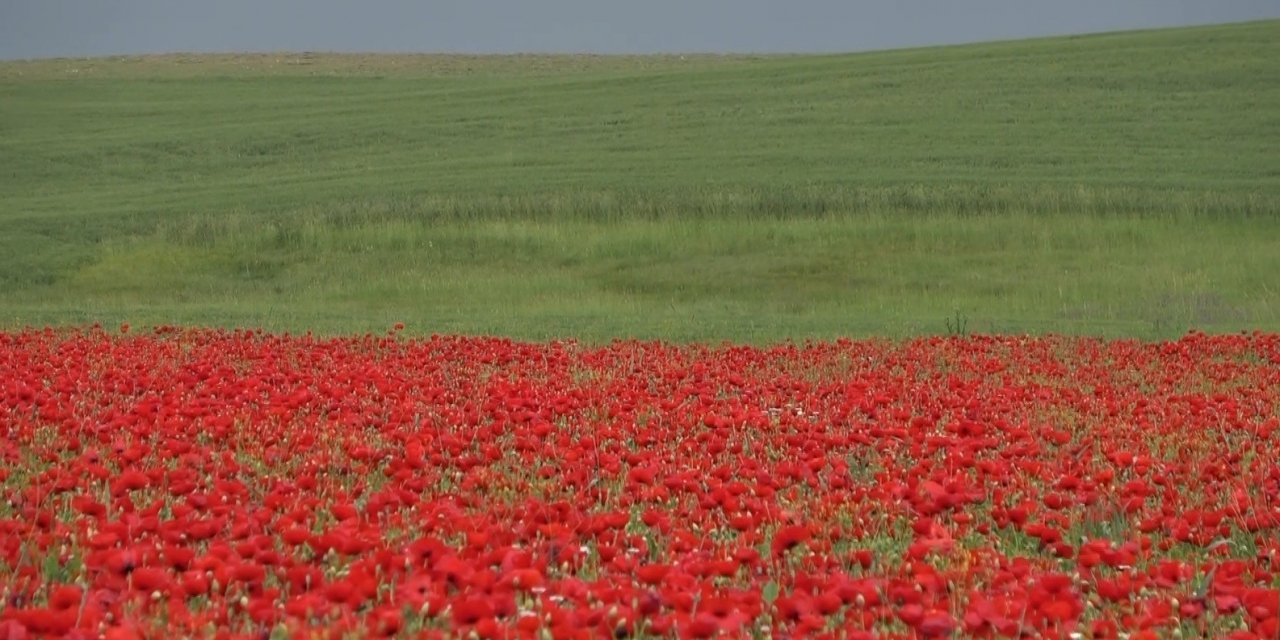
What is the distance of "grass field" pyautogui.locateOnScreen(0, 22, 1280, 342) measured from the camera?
23922 mm

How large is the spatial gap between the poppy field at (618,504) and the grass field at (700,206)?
8865 mm

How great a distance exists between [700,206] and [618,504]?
2557cm

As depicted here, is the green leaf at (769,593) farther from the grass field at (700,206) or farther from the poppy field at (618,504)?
the grass field at (700,206)

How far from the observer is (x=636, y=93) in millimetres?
52531

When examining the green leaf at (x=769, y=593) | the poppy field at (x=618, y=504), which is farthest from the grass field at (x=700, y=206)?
the green leaf at (x=769, y=593)

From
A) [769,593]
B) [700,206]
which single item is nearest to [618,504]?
[769,593]

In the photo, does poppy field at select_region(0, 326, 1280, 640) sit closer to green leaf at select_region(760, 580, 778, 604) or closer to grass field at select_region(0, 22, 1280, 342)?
green leaf at select_region(760, 580, 778, 604)

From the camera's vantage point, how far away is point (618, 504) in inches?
238

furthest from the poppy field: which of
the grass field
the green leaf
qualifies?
the grass field

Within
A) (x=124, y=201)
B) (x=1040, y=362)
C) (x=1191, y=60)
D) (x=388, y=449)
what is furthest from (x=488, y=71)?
(x=388, y=449)

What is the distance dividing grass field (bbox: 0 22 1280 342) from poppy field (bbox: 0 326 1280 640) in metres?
8.86

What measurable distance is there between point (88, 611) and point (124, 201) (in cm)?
3407

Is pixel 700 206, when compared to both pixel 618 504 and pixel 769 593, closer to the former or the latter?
pixel 618 504

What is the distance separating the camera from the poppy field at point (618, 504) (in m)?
4.05
